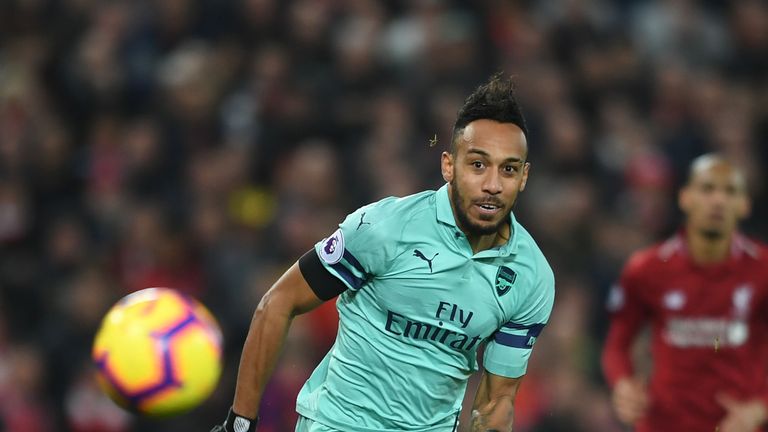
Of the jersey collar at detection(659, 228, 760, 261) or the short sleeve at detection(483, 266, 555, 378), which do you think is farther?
the jersey collar at detection(659, 228, 760, 261)

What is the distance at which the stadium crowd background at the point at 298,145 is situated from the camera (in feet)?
25.7

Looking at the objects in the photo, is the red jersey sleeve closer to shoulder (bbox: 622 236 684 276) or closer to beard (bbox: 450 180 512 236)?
shoulder (bbox: 622 236 684 276)

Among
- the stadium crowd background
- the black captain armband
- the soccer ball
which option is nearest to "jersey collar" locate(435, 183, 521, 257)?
the black captain armband

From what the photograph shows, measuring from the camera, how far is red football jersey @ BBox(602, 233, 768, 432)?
5.49 metres

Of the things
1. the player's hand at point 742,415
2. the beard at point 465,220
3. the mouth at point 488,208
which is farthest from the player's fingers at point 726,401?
the mouth at point 488,208

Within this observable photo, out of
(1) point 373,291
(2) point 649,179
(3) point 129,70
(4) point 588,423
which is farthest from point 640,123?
(1) point 373,291

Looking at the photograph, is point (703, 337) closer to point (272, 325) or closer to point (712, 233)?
point (712, 233)

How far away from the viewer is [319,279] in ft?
12.1

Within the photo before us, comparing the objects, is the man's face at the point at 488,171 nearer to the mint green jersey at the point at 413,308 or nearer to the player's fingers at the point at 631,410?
the mint green jersey at the point at 413,308

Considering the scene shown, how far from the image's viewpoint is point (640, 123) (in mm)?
8430

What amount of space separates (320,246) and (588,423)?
3.67 meters

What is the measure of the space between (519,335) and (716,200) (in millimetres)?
1975

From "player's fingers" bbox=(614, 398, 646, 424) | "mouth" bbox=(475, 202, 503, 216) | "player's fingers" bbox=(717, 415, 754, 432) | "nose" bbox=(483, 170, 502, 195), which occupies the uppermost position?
"nose" bbox=(483, 170, 502, 195)

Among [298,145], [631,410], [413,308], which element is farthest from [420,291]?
[298,145]
